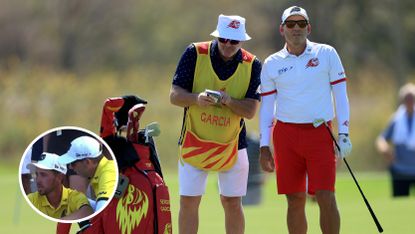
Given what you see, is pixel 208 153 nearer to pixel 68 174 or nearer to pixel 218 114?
pixel 218 114

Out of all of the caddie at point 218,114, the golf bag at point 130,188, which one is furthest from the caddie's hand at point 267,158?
the golf bag at point 130,188

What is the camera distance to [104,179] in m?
7.31

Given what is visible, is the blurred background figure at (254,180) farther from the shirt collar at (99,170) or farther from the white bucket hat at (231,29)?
the shirt collar at (99,170)

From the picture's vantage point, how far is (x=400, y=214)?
44.5 feet

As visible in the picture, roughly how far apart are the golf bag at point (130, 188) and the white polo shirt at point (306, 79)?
186cm

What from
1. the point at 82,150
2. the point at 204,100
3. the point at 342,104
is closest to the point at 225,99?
the point at 204,100

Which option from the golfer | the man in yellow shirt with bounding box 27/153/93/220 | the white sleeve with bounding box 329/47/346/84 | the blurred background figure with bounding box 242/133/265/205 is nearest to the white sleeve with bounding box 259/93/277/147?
the golfer

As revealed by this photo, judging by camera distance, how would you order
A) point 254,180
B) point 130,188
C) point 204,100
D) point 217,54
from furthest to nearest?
1. point 254,180
2. point 217,54
3. point 204,100
4. point 130,188

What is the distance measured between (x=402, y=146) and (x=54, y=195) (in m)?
10.8

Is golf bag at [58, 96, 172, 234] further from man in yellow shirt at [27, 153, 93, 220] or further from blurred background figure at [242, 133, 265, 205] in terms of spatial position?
blurred background figure at [242, 133, 265, 205]

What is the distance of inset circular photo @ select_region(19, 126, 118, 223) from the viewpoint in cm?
704

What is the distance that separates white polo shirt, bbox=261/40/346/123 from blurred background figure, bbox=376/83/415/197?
7343 mm

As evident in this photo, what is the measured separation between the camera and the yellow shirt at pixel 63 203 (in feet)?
23.4

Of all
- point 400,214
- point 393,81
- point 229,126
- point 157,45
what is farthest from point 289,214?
point 157,45
